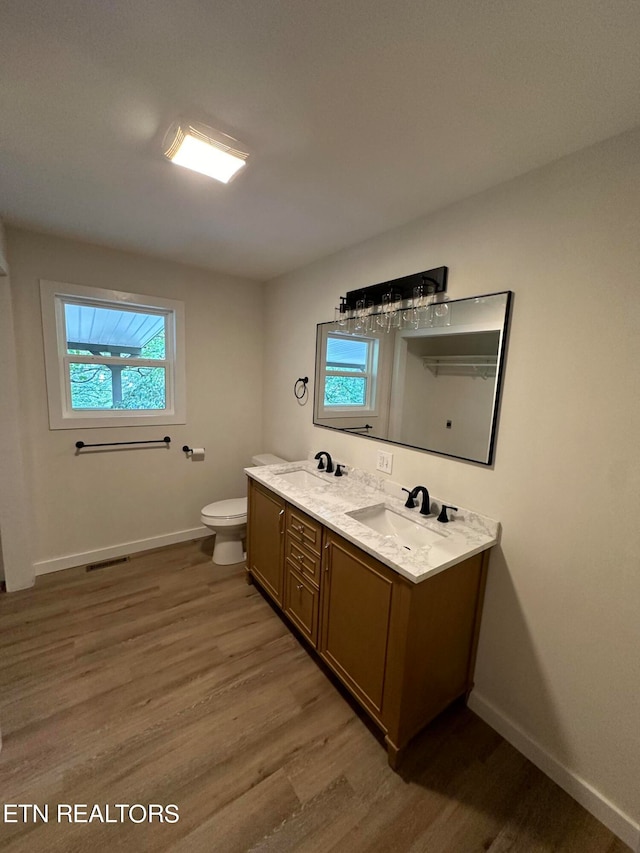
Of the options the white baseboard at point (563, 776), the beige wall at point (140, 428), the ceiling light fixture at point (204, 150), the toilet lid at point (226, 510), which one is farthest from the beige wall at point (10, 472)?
the white baseboard at point (563, 776)

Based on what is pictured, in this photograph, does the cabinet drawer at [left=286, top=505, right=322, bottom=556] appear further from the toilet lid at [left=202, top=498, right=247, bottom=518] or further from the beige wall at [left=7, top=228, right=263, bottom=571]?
the beige wall at [left=7, top=228, right=263, bottom=571]

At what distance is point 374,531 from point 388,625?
0.38 metres

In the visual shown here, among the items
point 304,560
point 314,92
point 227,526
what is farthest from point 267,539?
point 314,92

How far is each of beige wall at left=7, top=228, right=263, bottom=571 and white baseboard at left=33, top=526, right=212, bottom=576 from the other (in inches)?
0.7

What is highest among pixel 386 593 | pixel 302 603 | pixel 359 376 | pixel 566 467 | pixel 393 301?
pixel 393 301

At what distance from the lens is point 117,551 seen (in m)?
2.84

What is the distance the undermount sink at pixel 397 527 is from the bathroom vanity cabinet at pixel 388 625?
0.68 ft

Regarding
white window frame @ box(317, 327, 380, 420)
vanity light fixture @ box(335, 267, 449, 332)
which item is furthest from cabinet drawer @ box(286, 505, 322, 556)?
vanity light fixture @ box(335, 267, 449, 332)

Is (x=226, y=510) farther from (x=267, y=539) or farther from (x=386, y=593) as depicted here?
(x=386, y=593)

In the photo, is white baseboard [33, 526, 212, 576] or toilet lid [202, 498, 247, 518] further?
toilet lid [202, 498, 247, 518]

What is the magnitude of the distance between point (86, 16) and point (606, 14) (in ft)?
4.18

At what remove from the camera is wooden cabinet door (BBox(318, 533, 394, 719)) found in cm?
141

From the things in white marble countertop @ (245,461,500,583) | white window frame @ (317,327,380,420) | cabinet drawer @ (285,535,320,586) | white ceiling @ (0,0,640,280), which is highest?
white ceiling @ (0,0,640,280)

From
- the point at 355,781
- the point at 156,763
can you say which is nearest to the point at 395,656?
the point at 355,781
